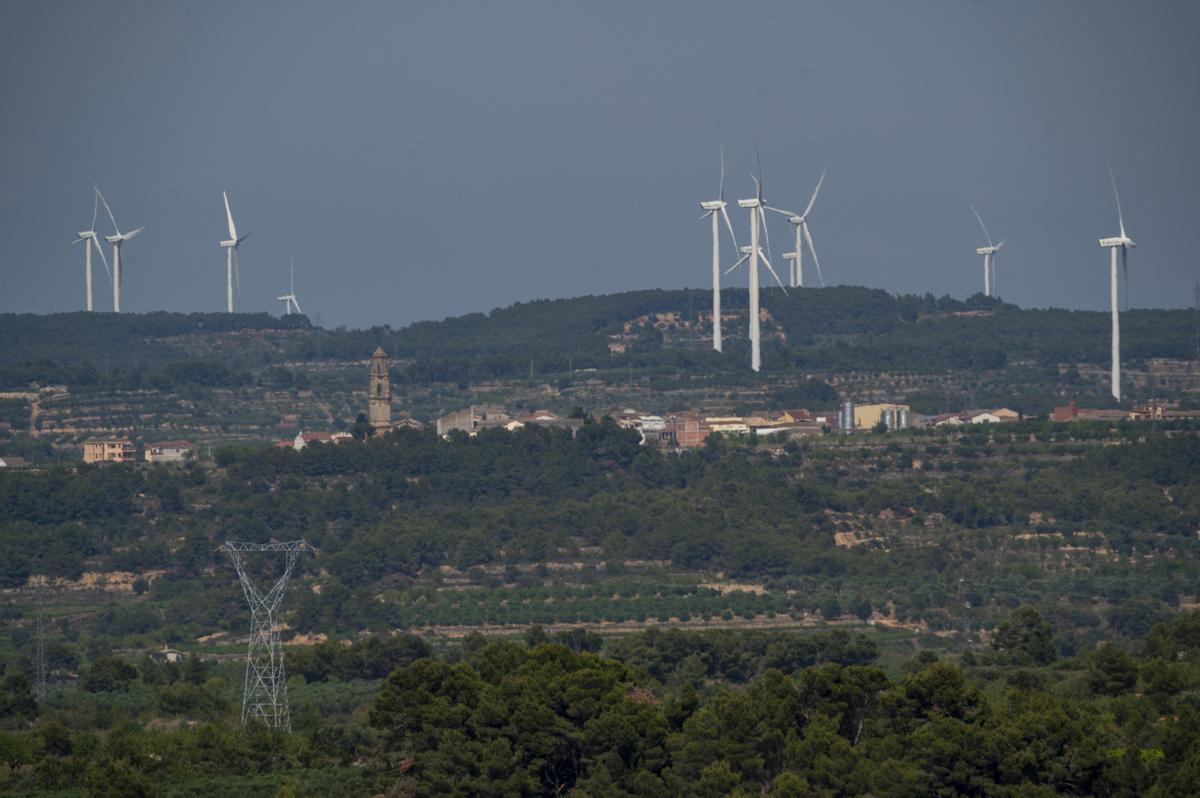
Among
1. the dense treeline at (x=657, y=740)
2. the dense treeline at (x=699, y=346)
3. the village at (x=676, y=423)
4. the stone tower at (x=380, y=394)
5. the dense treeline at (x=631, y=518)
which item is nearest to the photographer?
the dense treeline at (x=657, y=740)

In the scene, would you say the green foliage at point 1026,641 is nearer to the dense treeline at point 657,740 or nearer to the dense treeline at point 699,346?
the dense treeline at point 657,740

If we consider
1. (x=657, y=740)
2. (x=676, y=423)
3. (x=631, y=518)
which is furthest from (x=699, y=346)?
(x=657, y=740)

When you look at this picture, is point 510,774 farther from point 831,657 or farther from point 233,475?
point 233,475

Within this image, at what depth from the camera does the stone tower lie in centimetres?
13625

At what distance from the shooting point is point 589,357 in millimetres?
181375

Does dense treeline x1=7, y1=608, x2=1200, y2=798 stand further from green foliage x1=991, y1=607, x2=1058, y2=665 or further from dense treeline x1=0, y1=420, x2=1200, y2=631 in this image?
dense treeline x1=0, y1=420, x2=1200, y2=631

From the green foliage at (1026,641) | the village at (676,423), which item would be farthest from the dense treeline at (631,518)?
the green foliage at (1026,641)

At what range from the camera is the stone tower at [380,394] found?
447ft

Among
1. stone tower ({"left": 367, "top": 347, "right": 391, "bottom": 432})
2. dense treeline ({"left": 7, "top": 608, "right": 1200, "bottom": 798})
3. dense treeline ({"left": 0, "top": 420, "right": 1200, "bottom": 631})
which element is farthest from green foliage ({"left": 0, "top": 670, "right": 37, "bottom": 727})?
stone tower ({"left": 367, "top": 347, "right": 391, "bottom": 432})

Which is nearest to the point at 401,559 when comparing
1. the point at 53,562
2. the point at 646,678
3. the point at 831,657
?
the point at 53,562

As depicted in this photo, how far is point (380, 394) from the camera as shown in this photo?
13975cm

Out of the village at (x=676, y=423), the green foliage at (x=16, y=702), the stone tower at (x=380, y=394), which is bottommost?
the green foliage at (x=16, y=702)

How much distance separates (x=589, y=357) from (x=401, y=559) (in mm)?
74478

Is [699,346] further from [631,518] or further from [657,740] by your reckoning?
[657,740]
